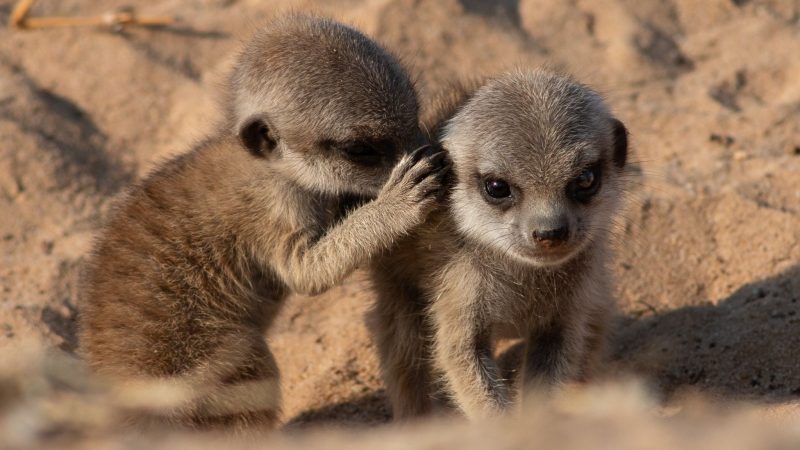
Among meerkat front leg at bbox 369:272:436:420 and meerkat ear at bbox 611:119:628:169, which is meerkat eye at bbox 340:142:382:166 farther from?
meerkat ear at bbox 611:119:628:169

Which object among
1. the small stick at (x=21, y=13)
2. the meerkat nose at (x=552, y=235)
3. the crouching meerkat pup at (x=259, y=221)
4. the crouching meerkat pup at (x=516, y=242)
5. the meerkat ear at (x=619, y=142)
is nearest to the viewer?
the meerkat nose at (x=552, y=235)

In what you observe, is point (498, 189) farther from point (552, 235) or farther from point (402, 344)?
point (402, 344)

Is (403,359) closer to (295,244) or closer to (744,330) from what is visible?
(295,244)

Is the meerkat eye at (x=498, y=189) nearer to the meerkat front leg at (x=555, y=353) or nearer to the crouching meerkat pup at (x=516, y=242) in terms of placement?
the crouching meerkat pup at (x=516, y=242)

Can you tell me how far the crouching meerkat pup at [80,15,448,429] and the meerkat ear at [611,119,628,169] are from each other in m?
0.78

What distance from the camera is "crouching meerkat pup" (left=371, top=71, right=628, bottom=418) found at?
4.48m

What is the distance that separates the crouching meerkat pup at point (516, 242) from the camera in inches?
176

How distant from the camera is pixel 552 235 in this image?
14.4 feet

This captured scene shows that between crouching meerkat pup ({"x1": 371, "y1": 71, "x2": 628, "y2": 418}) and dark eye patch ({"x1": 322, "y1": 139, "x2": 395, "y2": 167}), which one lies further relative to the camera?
dark eye patch ({"x1": 322, "y1": 139, "x2": 395, "y2": 167})

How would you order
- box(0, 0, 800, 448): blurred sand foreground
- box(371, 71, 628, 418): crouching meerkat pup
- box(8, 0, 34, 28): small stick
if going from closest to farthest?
box(371, 71, 628, 418): crouching meerkat pup < box(0, 0, 800, 448): blurred sand foreground < box(8, 0, 34, 28): small stick

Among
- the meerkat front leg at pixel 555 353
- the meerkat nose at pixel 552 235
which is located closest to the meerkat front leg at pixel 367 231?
the meerkat nose at pixel 552 235

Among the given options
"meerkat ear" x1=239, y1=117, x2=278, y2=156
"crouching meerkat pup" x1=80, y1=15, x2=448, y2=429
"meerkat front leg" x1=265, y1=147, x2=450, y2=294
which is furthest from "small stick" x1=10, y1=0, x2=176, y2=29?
"meerkat front leg" x1=265, y1=147, x2=450, y2=294

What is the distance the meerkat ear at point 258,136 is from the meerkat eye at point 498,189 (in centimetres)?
96

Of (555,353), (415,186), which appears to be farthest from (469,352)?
(415,186)
